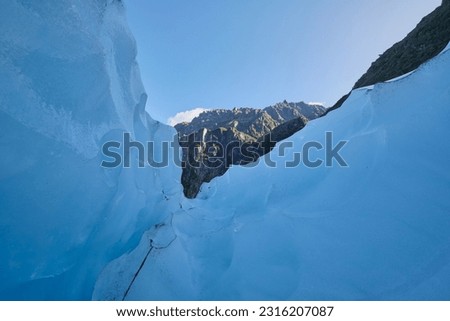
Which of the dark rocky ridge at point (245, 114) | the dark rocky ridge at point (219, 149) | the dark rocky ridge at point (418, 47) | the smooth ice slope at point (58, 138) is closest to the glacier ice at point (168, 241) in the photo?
the smooth ice slope at point (58, 138)

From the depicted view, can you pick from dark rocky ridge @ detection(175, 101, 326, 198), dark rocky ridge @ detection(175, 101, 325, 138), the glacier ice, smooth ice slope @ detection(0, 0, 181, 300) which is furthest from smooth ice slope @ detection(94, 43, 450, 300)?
dark rocky ridge @ detection(175, 101, 325, 138)

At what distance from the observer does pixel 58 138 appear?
2.89 m

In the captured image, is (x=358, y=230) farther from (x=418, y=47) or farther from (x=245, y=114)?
(x=245, y=114)

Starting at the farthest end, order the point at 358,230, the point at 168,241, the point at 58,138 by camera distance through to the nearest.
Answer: the point at 168,241 < the point at 58,138 < the point at 358,230

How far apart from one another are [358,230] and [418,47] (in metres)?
22.4

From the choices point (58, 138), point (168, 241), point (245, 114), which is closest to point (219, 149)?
point (168, 241)

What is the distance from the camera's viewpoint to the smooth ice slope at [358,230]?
241 centimetres

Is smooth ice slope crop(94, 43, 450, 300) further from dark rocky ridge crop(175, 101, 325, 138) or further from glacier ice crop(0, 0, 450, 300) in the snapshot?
dark rocky ridge crop(175, 101, 325, 138)

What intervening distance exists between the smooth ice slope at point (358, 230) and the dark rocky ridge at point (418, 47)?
16.8 meters

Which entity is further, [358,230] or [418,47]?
[418,47]

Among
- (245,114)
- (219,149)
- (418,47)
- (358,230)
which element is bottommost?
(358,230)

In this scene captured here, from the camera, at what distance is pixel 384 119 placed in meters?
3.50

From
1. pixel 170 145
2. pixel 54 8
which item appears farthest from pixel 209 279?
pixel 170 145

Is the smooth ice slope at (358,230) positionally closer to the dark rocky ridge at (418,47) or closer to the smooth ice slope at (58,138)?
the smooth ice slope at (58,138)
